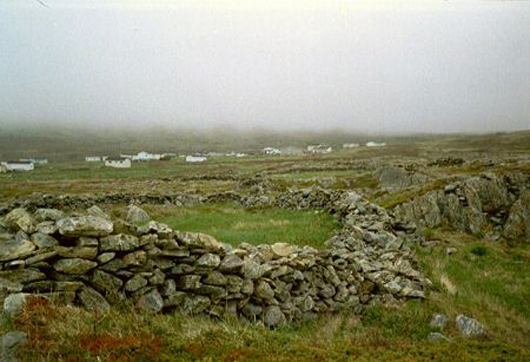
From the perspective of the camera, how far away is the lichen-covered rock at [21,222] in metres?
6.76

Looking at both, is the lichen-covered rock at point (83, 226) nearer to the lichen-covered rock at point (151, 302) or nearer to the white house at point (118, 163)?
the lichen-covered rock at point (151, 302)

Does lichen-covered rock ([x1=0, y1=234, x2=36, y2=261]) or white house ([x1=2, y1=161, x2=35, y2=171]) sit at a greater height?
lichen-covered rock ([x1=0, y1=234, x2=36, y2=261])

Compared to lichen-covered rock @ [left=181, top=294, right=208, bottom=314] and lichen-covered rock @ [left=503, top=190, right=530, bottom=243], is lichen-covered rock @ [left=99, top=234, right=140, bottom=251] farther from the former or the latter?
lichen-covered rock @ [left=503, top=190, right=530, bottom=243]

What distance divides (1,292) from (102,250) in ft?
5.57

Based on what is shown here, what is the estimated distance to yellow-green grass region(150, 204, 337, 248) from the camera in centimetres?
1560

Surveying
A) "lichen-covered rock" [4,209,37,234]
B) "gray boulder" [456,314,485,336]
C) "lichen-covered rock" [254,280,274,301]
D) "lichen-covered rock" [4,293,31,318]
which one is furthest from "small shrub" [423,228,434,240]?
"lichen-covered rock" [4,293,31,318]

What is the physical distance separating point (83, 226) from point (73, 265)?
29.7 inches

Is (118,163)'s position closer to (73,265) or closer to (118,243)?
(118,243)

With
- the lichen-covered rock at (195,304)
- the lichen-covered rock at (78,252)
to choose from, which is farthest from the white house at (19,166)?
the lichen-covered rock at (195,304)

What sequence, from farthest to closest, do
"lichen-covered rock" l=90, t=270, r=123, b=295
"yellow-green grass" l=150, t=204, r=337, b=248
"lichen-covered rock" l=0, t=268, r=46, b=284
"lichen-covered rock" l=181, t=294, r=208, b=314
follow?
"yellow-green grass" l=150, t=204, r=337, b=248
"lichen-covered rock" l=181, t=294, r=208, b=314
"lichen-covered rock" l=90, t=270, r=123, b=295
"lichen-covered rock" l=0, t=268, r=46, b=284

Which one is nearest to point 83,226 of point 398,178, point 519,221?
point 519,221

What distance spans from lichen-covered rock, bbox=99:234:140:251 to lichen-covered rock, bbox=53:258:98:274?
0.40 meters

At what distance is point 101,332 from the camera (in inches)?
214

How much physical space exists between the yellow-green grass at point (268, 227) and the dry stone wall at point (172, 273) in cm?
449
